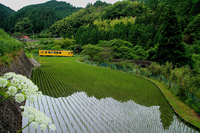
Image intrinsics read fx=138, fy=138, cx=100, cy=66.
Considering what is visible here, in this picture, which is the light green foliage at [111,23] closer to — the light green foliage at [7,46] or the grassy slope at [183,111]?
the light green foliage at [7,46]

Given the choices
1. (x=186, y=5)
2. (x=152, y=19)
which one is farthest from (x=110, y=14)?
(x=186, y=5)

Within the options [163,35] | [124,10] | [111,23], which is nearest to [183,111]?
[163,35]

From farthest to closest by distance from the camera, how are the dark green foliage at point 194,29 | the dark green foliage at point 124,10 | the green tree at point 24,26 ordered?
the green tree at point 24,26, the dark green foliage at point 124,10, the dark green foliage at point 194,29

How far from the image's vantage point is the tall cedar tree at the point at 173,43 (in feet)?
56.2

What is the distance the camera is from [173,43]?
17.1m

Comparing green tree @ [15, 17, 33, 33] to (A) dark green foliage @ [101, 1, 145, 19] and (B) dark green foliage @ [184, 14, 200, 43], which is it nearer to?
(A) dark green foliage @ [101, 1, 145, 19]

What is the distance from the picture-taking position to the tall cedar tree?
1714cm

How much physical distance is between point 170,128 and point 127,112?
5.17ft

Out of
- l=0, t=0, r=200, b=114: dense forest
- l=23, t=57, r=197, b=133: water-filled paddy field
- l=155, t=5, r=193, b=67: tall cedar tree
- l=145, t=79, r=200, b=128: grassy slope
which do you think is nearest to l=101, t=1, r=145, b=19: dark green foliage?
l=0, t=0, r=200, b=114: dense forest

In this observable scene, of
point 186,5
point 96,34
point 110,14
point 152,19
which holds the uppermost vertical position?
point 110,14

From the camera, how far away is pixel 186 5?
3033 cm

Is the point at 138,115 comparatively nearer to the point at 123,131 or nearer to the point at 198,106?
the point at 123,131

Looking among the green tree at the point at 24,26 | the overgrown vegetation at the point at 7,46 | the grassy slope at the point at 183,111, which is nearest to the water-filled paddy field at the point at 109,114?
the grassy slope at the point at 183,111

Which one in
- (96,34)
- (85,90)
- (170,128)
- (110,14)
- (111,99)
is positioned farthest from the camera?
(110,14)
